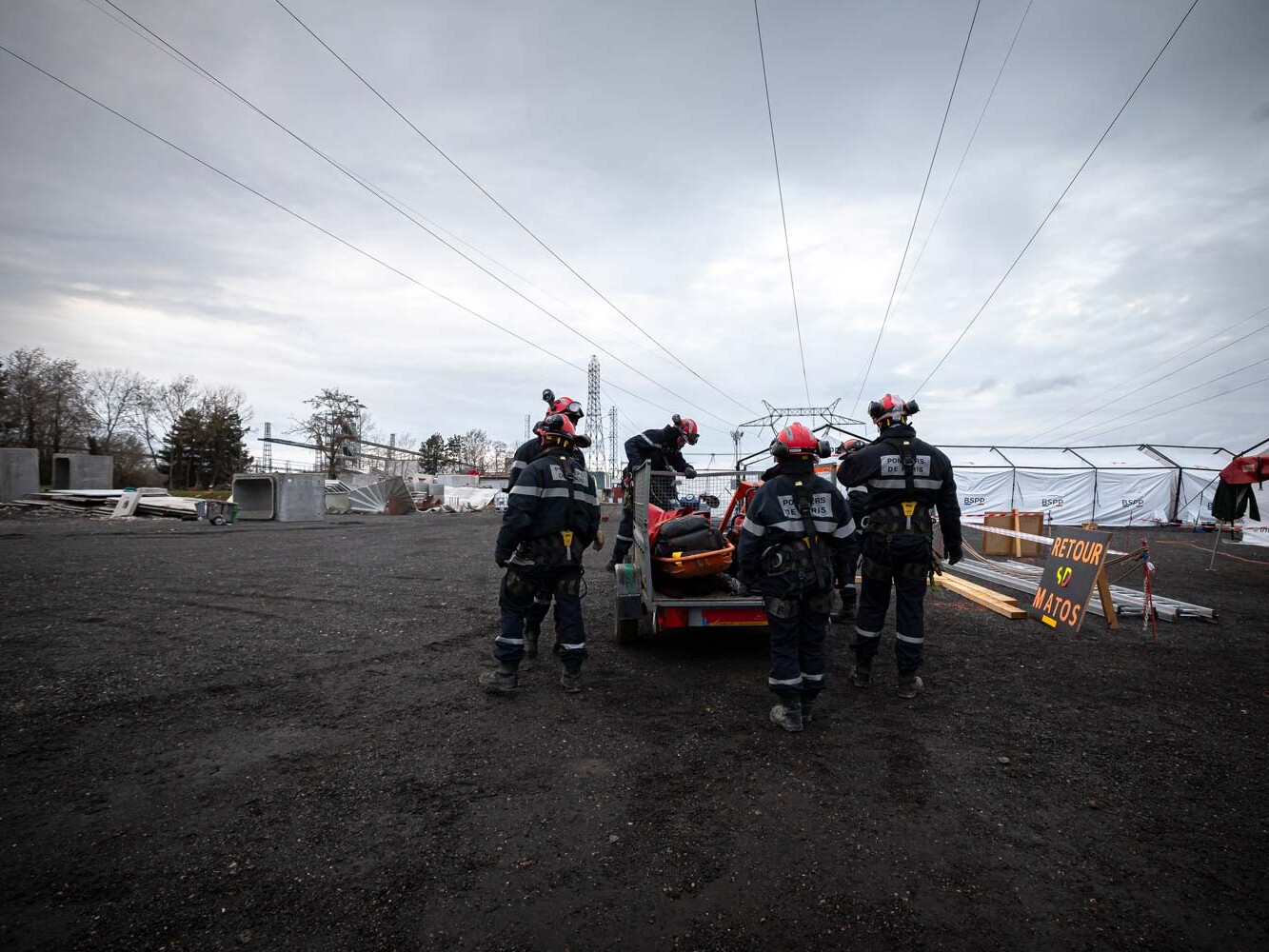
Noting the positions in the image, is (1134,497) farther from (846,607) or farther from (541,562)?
(541,562)

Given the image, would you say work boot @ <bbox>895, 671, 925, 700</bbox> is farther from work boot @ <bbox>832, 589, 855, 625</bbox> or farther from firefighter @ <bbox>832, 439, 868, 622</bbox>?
work boot @ <bbox>832, 589, 855, 625</bbox>

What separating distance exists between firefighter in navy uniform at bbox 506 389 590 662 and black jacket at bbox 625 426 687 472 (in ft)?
6.57

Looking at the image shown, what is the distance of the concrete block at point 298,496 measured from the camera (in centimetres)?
2188

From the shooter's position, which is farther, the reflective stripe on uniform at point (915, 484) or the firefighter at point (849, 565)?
the firefighter at point (849, 565)

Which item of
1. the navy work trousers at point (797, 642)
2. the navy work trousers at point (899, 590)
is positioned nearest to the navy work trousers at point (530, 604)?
the navy work trousers at point (797, 642)

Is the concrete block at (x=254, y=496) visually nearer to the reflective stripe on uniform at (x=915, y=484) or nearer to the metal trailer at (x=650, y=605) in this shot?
the metal trailer at (x=650, y=605)

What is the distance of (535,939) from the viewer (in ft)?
6.75

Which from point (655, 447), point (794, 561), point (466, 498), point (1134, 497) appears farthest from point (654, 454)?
point (466, 498)

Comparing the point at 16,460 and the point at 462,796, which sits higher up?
the point at 16,460

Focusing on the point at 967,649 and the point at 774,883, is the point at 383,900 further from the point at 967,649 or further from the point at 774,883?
the point at 967,649

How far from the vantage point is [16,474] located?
21469 millimetres

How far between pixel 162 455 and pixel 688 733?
186 ft

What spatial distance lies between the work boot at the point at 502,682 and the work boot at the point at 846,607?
4.26 metres

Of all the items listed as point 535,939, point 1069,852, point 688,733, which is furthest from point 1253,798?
point 535,939
